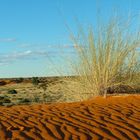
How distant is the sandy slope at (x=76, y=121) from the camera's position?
312 inches

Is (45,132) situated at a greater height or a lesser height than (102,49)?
lesser

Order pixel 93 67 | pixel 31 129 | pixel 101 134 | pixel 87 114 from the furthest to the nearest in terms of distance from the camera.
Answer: pixel 93 67 < pixel 87 114 < pixel 31 129 < pixel 101 134

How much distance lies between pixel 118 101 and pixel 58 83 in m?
3.72

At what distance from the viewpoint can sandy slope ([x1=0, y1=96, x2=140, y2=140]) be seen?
792cm

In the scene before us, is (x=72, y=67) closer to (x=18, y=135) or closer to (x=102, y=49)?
(x=102, y=49)

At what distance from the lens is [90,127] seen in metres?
8.52

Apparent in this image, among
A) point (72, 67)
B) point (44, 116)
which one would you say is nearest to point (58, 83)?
point (72, 67)

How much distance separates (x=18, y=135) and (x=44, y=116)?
7.34 ft

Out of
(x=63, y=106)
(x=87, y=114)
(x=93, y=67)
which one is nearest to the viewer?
(x=87, y=114)

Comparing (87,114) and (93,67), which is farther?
(93,67)

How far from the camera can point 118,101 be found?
12055mm

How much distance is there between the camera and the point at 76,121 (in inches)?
364

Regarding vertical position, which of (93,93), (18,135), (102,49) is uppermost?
(102,49)

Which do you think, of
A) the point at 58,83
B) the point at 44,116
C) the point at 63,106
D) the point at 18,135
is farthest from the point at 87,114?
the point at 58,83
